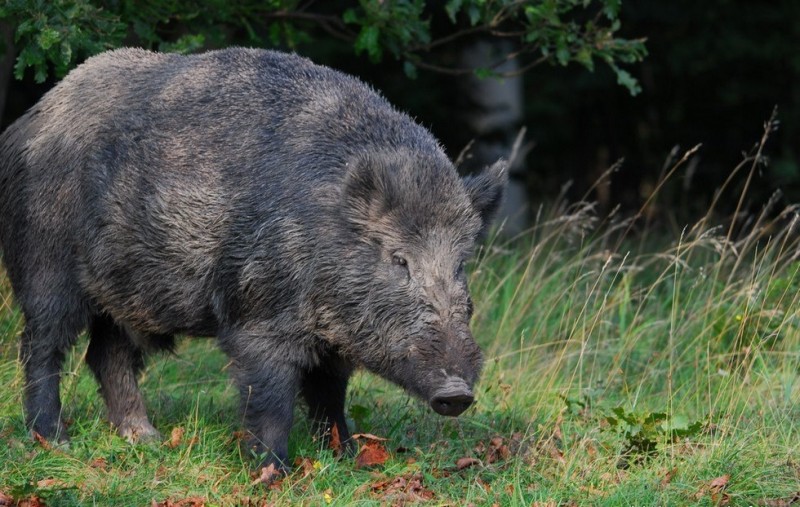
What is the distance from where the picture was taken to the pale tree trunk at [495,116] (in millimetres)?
11195

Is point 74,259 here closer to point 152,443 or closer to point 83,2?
point 152,443

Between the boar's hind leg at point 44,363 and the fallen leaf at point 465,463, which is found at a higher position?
the boar's hind leg at point 44,363

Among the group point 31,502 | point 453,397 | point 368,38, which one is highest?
point 368,38

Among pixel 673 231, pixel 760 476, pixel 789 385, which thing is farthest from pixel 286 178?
pixel 673 231

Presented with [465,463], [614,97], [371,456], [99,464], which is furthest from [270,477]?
[614,97]

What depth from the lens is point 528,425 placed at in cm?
546

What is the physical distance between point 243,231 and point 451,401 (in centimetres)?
117

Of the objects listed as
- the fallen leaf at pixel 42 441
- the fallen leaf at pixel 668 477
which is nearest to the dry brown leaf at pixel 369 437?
the fallen leaf at pixel 668 477

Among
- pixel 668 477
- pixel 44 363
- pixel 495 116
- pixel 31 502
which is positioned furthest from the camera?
pixel 495 116

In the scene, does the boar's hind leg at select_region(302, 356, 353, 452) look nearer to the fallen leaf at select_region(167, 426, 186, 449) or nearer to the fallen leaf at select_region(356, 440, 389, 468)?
the fallen leaf at select_region(356, 440, 389, 468)

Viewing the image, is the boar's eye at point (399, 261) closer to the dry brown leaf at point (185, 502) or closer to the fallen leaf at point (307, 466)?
the fallen leaf at point (307, 466)

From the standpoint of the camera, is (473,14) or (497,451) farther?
(473,14)

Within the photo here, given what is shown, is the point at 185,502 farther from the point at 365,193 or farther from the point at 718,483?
the point at 718,483

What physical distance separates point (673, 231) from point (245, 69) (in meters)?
4.90
